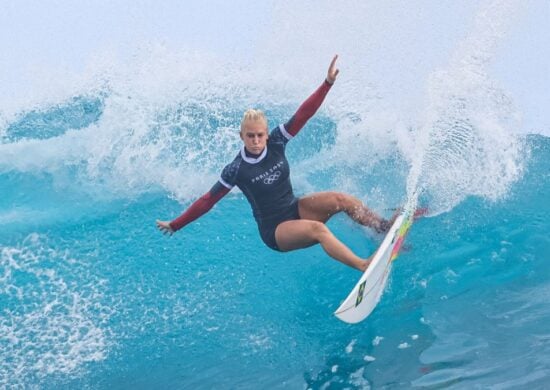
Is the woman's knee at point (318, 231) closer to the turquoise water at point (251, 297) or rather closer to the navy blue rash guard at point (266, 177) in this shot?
the navy blue rash guard at point (266, 177)

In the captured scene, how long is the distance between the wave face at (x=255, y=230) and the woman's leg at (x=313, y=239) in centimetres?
64

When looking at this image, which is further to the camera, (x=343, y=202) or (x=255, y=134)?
(x=343, y=202)

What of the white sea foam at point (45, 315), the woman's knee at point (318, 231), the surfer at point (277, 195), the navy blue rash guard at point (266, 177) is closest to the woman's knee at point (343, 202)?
the surfer at point (277, 195)

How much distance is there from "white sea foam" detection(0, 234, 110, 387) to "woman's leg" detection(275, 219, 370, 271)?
1584 millimetres

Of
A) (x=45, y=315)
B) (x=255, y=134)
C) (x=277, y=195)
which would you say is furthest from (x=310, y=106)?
(x=45, y=315)

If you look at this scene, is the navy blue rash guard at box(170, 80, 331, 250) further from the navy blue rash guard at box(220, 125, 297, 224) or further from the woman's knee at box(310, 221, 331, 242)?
the woman's knee at box(310, 221, 331, 242)

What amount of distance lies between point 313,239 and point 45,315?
7.57ft

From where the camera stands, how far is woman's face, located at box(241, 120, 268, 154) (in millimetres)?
4637

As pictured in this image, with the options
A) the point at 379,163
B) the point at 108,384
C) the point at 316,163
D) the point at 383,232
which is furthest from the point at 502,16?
the point at 108,384

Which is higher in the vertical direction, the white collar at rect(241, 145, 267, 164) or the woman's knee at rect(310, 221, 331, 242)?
the white collar at rect(241, 145, 267, 164)

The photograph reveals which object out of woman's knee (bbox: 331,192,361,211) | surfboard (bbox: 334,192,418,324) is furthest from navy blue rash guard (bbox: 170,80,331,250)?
surfboard (bbox: 334,192,418,324)

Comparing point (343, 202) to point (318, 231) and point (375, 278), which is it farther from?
point (375, 278)

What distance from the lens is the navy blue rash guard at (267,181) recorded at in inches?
192

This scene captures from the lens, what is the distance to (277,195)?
5027mm
